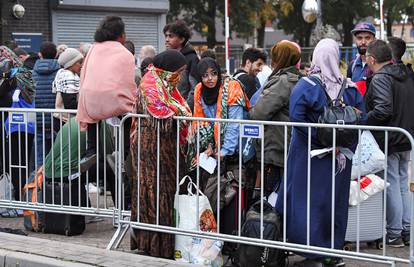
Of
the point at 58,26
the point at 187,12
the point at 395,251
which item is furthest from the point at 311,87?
the point at 187,12

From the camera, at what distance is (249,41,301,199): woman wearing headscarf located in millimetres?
6340

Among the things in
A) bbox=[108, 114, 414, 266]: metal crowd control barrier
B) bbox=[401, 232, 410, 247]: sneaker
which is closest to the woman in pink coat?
bbox=[108, 114, 414, 266]: metal crowd control barrier

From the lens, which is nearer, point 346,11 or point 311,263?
point 311,263

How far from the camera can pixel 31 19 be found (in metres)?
18.9

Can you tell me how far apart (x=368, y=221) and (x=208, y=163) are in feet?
5.16

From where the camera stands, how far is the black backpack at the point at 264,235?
601 cm

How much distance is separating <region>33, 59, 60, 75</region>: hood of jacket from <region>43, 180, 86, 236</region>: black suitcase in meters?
1.76

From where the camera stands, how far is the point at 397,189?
23.0 feet

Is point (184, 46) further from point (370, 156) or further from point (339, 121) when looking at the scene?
point (339, 121)

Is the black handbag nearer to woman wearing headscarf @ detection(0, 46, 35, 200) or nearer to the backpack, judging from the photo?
the backpack

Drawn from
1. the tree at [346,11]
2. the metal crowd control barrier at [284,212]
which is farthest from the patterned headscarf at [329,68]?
the tree at [346,11]

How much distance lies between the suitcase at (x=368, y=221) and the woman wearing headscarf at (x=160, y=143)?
160 centimetres

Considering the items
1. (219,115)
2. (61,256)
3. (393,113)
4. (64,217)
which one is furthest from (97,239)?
(393,113)

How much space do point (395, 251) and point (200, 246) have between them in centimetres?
183
